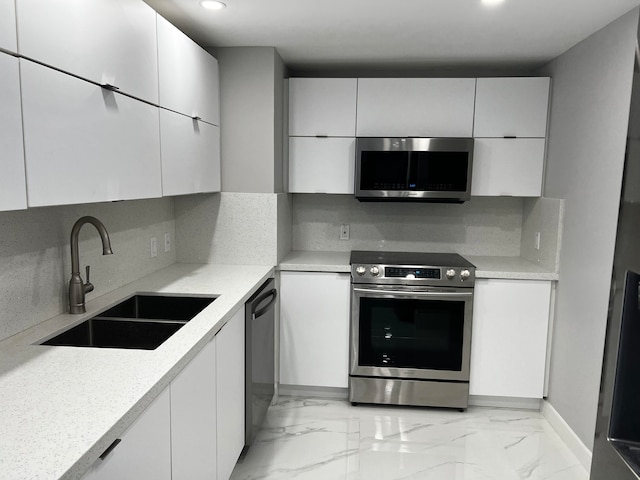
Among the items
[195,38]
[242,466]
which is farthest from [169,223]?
[242,466]

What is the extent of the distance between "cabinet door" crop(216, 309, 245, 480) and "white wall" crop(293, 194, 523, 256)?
1436 millimetres

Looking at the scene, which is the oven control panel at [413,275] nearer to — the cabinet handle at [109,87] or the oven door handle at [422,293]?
the oven door handle at [422,293]

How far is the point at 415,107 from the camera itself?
291 cm

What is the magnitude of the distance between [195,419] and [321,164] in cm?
190

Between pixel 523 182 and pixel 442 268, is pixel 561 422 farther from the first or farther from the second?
pixel 523 182

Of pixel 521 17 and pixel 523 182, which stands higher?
pixel 521 17

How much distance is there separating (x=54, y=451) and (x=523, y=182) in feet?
9.35

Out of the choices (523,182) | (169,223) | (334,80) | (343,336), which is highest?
(334,80)

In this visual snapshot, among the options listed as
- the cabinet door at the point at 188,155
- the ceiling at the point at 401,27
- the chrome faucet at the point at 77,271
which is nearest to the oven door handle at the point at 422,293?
the cabinet door at the point at 188,155

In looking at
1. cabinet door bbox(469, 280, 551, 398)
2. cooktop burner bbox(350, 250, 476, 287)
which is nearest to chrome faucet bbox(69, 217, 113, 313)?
cooktop burner bbox(350, 250, 476, 287)

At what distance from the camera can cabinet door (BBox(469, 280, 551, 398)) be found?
9.00 feet

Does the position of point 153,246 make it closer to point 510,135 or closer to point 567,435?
point 510,135

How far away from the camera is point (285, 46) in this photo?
8.69 feet

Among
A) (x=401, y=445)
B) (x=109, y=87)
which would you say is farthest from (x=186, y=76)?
(x=401, y=445)
